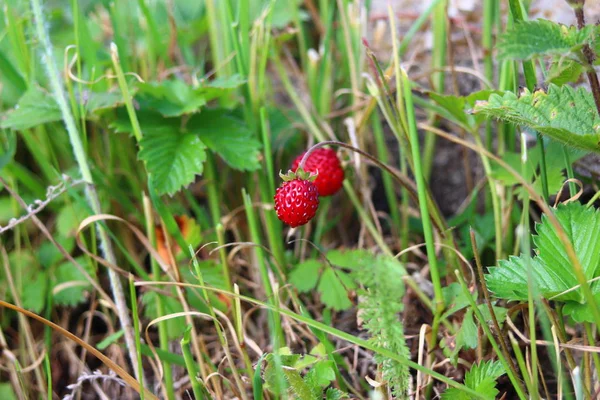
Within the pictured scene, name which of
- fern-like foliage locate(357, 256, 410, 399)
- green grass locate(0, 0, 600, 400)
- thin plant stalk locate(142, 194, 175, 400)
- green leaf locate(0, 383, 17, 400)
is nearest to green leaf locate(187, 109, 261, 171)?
green grass locate(0, 0, 600, 400)

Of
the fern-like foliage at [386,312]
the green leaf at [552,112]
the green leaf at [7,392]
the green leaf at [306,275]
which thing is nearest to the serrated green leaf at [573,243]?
the green leaf at [552,112]

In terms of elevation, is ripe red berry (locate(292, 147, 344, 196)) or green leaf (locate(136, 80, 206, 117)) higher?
green leaf (locate(136, 80, 206, 117))

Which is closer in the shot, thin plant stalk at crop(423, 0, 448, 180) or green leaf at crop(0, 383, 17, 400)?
green leaf at crop(0, 383, 17, 400)

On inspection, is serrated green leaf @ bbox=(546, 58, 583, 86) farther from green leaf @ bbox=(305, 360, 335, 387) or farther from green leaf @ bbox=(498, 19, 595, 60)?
green leaf @ bbox=(305, 360, 335, 387)

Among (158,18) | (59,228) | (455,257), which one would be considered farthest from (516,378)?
(158,18)

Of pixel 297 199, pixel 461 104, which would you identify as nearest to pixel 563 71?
pixel 461 104

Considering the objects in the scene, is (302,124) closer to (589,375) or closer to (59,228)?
(59,228)

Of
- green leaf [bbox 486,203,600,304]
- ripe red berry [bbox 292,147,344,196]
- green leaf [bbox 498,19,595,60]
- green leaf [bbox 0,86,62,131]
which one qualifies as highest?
green leaf [bbox 0,86,62,131]

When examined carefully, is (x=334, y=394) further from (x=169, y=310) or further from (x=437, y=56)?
(x=437, y=56)
